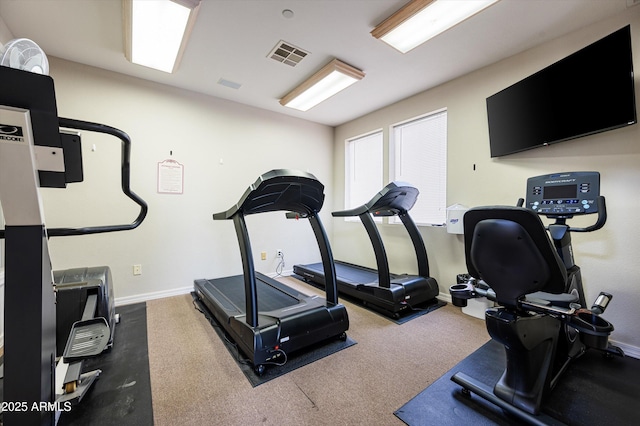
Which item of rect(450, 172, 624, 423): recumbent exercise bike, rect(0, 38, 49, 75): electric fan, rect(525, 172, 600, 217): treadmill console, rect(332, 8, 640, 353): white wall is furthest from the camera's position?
rect(332, 8, 640, 353): white wall

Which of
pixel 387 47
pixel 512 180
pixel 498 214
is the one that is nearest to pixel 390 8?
pixel 387 47

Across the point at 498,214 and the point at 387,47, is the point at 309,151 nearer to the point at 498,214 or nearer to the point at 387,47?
the point at 387,47

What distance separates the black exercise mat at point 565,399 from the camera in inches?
56.4

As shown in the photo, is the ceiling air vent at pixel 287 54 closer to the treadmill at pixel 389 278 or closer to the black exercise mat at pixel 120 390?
the treadmill at pixel 389 278

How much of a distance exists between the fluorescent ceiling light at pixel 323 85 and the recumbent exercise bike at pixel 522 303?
2.26 meters

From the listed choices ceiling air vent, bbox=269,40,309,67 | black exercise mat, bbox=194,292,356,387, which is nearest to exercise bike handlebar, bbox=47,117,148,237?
black exercise mat, bbox=194,292,356,387

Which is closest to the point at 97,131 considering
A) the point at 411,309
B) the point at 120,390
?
the point at 120,390

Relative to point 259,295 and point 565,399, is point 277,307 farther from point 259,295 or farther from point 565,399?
point 565,399

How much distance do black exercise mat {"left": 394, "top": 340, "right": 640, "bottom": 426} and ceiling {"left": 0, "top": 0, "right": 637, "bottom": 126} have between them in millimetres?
2732

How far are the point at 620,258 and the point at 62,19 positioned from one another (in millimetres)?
5080

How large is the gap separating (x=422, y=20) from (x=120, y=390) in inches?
139

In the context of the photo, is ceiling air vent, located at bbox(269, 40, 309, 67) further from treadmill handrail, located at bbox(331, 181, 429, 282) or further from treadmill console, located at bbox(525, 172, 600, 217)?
treadmill console, located at bbox(525, 172, 600, 217)

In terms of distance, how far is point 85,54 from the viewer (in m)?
2.78

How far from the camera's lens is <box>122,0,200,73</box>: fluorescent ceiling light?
6.70ft
